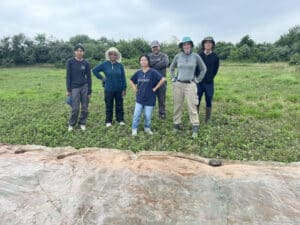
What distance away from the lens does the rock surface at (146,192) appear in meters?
→ 4.04

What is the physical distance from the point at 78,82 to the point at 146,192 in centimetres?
427

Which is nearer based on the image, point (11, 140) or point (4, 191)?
point (4, 191)

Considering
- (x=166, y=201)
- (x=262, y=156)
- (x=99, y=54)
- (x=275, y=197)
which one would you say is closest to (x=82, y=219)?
(x=166, y=201)

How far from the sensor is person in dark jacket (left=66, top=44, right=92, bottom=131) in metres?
7.94

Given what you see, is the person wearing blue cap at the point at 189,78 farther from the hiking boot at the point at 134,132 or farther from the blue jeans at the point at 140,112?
the hiking boot at the point at 134,132

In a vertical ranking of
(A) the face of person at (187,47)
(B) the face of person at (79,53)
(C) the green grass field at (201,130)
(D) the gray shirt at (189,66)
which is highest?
(A) the face of person at (187,47)

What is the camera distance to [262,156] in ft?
21.1

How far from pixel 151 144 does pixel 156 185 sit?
2.60m

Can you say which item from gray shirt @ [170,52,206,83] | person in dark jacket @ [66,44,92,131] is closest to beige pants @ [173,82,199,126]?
gray shirt @ [170,52,206,83]

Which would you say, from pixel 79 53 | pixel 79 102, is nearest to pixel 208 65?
pixel 79 53

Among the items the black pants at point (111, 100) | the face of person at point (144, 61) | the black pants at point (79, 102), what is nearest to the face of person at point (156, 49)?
the face of person at point (144, 61)

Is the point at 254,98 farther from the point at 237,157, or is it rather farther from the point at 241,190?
the point at 241,190

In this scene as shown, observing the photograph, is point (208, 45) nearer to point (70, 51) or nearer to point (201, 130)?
point (201, 130)

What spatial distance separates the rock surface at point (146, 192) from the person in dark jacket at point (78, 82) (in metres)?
A: 3.10
